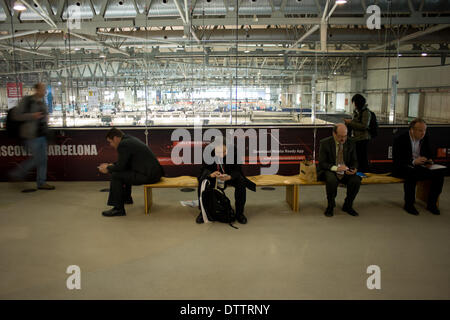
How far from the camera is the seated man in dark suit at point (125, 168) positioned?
4.54 m

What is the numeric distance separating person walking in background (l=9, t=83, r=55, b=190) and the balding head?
442 centimetres

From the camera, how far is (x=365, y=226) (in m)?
4.20

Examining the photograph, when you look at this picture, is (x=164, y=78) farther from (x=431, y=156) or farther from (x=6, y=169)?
(x=431, y=156)

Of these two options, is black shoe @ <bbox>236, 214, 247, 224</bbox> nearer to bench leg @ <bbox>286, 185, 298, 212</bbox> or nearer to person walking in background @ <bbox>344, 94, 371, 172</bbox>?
bench leg @ <bbox>286, 185, 298, 212</bbox>

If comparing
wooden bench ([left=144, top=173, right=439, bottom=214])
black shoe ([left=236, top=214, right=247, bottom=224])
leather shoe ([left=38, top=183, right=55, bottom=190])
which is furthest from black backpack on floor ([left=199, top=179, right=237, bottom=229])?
leather shoe ([left=38, top=183, right=55, bottom=190])

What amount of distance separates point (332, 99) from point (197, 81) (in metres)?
4.23

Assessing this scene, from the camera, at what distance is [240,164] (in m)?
4.46

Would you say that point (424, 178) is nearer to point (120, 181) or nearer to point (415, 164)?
point (415, 164)

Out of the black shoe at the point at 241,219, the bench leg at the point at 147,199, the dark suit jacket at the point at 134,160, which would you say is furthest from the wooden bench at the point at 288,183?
the black shoe at the point at 241,219

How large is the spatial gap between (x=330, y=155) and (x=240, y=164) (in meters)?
1.25

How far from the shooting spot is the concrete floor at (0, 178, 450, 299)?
2.73m

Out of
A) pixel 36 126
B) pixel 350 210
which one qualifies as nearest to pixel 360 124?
pixel 350 210

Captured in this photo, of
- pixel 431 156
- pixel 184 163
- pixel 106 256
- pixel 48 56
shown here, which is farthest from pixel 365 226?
pixel 48 56

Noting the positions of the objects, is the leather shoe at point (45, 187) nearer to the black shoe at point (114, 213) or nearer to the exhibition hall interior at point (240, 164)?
the exhibition hall interior at point (240, 164)
